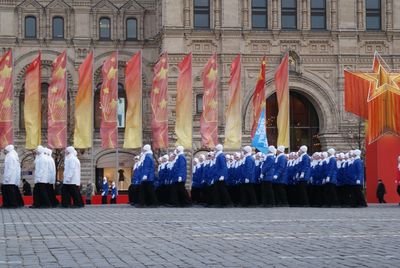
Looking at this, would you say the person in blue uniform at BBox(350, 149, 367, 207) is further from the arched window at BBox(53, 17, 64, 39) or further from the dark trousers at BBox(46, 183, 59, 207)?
the arched window at BBox(53, 17, 64, 39)

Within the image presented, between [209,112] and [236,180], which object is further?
[209,112]

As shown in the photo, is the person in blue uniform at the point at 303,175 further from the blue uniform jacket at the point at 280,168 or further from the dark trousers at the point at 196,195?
the dark trousers at the point at 196,195

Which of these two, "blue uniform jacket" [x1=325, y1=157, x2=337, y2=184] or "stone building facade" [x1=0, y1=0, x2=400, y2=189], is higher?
"stone building facade" [x1=0, y1=0, x2=400, y2=189]

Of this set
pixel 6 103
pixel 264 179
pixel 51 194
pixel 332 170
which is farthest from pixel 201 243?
pixel 6 103

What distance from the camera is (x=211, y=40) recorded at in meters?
56.2

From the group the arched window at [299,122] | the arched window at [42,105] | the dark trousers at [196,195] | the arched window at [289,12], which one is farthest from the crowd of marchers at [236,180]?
the arched window at [42,105]

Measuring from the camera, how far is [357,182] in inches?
1298

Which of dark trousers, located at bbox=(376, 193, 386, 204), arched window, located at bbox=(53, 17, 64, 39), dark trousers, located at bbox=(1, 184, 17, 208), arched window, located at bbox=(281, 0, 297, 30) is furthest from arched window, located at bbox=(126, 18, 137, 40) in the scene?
dark trousers, located at bbox=(1, 184, 17, 208)

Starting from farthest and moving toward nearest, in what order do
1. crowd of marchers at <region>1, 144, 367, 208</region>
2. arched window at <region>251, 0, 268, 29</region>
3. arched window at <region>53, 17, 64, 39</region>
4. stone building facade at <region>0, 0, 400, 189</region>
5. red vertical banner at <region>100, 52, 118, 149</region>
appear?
1. arched window at <region>53, 17, 64, 39</region>
2. arched window at <region>251, 0, 268, 29</region>
3. stone building facade at <region>0, 0, 400, 189</region>
4. red vertical banner at <region>100, 52, 118, 149</region>
5. crowd of marchers at <region>1, 144, 367, 208</region>

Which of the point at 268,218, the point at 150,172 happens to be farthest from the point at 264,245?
Result: the point at 150,172

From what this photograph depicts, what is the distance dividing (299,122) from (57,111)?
887 inches

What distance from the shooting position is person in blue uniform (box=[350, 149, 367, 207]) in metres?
32.8

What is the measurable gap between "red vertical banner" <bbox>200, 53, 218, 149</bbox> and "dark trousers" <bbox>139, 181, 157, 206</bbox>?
329 inches

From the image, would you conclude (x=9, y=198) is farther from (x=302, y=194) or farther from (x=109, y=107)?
(x=109, y=107)
